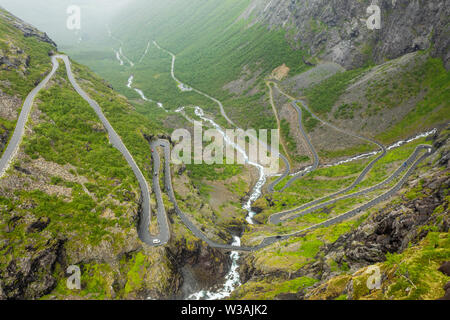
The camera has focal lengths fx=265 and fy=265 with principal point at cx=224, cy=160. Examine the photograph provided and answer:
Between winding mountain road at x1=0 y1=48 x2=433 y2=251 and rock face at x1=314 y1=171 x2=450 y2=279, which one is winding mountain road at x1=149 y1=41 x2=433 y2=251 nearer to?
winding mountain road at x1=0 y1=48 x2=433 y2=251

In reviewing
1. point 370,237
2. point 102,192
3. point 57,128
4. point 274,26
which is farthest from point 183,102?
point 370,237

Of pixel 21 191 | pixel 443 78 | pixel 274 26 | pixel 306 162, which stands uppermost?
pixel 274 26

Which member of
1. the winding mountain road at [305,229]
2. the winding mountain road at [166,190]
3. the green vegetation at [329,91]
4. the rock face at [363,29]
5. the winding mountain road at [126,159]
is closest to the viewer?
the winding mountain road at [126,159]

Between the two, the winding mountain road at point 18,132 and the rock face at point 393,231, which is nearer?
the rock face at point 393,231

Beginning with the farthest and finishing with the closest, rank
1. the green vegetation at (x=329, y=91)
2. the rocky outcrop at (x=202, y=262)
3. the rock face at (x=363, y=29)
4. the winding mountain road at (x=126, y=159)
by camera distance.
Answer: the green vegetation at (x=329, y=91), the rock face at (x=363, y=29), the rocky outcrop at (x=202, y=262), the winding mountain road at (x=126, y=159)

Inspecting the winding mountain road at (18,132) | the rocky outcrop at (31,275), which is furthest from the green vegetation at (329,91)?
the rocky outcrop at (31,275)

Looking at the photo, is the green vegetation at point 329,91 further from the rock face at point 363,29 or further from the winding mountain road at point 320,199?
the winding mountain road at point 320,199

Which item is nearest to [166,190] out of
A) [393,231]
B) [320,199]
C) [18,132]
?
[18,132]
